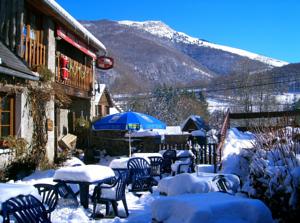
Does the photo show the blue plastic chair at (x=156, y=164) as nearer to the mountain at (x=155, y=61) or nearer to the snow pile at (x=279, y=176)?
the snow pile at (x=279, y=176)

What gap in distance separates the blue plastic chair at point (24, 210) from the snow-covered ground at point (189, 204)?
1313 millimetres

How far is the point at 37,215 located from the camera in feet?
15.4

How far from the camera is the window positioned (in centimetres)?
1100

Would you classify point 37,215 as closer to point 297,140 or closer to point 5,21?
point 297,140

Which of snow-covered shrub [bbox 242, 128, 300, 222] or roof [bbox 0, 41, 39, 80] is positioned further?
roof [bbox 0, 41, 39, 80]

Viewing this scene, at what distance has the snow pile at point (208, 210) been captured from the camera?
11.5ft

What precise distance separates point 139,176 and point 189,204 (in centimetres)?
581

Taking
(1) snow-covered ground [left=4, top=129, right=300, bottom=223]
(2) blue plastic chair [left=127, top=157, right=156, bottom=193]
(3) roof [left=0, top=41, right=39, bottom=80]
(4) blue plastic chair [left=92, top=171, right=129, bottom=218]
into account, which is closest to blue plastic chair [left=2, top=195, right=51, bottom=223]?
(1) snow-covered ground [left=4, top=129, right=300, bottom=223]

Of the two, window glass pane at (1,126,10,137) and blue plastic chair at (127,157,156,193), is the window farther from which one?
blue plastic chair at (127,157,156,193)

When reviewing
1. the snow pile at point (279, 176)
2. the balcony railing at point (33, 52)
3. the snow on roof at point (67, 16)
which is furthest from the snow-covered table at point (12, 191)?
the snow on roof at point (67, 16)

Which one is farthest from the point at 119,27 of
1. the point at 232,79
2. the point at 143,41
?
the point at 232,79

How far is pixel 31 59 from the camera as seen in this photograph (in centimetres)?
1240

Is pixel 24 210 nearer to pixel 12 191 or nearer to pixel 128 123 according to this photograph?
pixel 12 191

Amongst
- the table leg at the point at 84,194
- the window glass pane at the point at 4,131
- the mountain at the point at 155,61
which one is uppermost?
the mountain at the point at 155,61
